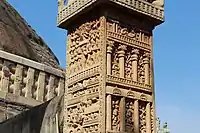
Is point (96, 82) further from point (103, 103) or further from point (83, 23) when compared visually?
point (83, 23)

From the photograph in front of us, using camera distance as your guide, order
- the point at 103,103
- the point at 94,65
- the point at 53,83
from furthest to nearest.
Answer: the point at 53,83 < the point at 94,65 < the point at 103,103

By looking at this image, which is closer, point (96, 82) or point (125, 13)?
point (96, 82)

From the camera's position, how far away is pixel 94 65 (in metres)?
4.18

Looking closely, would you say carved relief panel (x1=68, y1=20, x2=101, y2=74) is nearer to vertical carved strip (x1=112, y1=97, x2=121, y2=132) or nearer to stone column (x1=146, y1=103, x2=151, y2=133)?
vertical carved strip (x1=112, y1=97, x2=121, y2=132)

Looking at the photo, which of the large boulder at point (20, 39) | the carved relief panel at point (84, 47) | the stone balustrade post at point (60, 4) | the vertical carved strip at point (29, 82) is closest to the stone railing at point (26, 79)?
the vertical carved strip at point (29, 82)

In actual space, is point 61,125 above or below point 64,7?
below

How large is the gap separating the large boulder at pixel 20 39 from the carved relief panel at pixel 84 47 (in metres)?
5.16

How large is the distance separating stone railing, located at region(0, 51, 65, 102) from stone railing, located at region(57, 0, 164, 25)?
3689 mm

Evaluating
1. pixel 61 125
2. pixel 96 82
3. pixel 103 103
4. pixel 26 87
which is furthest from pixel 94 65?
pixel 26 87

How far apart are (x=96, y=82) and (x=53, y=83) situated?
15.2 ft

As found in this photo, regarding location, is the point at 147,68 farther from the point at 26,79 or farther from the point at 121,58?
the point at 26,79

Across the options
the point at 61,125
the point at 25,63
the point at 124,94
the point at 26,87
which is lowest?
the point at 61,125

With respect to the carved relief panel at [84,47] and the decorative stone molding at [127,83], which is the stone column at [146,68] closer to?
the decorative stone molding at [127,83]

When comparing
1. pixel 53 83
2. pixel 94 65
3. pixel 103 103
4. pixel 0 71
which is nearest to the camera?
pixel 103 103
